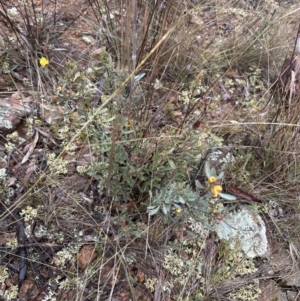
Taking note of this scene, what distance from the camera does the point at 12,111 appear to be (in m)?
1.37

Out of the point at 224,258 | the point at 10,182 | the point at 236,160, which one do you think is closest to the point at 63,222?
the point at 10,182

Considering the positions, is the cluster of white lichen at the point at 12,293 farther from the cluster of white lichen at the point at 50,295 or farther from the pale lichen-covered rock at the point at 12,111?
the pale lichen-covered rock at the point at 12,111

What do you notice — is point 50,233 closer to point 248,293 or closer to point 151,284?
point 151,284

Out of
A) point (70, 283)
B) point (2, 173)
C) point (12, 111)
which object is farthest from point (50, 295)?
point (12, 111)

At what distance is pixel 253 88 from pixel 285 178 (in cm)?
49

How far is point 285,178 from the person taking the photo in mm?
1484

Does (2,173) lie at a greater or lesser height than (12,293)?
greater

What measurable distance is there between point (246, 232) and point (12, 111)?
3.07 feet

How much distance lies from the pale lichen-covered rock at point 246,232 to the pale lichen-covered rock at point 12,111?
31.4 inches

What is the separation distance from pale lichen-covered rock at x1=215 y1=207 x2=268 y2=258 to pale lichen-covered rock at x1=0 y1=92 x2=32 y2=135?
0.80m

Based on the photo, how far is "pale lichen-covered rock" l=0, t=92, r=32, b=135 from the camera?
1351 millimetres

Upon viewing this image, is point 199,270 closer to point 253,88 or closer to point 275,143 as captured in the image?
point 275,143

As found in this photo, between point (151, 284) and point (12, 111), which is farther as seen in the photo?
point (12, 111)

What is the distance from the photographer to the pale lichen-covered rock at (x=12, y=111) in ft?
4.43
